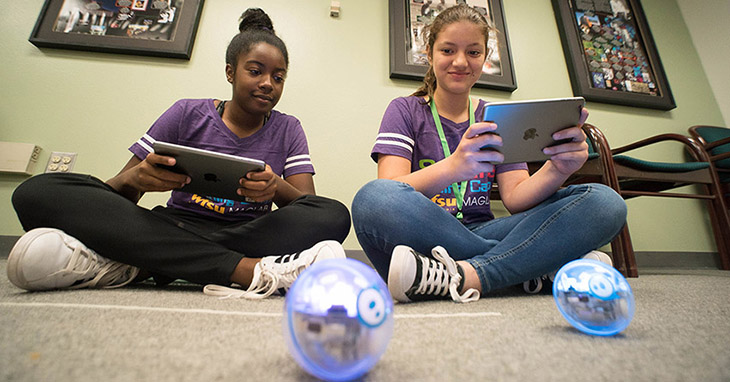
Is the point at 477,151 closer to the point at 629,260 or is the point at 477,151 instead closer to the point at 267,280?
the point at 267,280

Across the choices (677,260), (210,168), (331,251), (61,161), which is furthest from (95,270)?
(677,260)

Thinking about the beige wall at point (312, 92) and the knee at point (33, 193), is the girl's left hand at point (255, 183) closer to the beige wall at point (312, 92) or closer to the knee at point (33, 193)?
the knee at point (33, 193)

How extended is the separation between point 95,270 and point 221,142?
0.40 meters

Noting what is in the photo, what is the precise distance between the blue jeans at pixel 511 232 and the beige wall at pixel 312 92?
733mm

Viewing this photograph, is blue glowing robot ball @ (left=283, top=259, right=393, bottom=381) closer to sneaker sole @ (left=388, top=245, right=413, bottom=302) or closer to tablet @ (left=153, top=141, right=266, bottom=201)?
sneaker sole @ (left=388, top=245, right=413, bottom=302)

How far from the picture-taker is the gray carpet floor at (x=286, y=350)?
0.24 metres

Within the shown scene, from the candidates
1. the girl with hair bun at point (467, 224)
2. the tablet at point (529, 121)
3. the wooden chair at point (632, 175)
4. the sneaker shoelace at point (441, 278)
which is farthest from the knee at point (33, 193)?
the wooden chair at point (632, 175)

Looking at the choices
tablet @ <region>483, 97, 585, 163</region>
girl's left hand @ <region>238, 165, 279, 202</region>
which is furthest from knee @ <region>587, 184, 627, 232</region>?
girl's left hand @ <region>238, 165, 279, 202</region>

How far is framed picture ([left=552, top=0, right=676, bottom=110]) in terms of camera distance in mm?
1613

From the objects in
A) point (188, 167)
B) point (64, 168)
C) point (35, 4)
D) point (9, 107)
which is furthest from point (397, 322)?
point (35, 4)

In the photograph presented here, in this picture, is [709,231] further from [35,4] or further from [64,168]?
[35,4]

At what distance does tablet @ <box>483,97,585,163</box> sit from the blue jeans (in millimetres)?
129

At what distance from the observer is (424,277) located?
20.3 inches

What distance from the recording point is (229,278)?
23.2 inches
